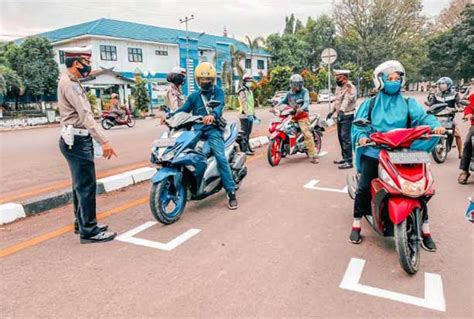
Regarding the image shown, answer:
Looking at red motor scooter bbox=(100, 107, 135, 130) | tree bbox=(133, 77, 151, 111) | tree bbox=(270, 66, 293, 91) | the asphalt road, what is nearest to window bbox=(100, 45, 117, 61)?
tree bbox=(133, 77, 151, 111)

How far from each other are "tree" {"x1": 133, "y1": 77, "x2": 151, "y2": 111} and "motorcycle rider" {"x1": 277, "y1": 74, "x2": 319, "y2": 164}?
1957 cm

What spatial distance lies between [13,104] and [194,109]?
26.6 m

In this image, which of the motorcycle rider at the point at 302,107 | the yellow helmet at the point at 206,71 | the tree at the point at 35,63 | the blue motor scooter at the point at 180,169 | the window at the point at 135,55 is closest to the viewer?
the blue motor scooter at the point at 180,169

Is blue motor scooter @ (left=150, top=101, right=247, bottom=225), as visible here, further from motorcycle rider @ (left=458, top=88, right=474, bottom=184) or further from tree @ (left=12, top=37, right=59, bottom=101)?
Answer: tree @ (left=12, top=37, right=59, bottom=101)

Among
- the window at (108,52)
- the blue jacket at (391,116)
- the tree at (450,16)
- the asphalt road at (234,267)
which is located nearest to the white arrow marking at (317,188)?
the asphalt road at (234,267)

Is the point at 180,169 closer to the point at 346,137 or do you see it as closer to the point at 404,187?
the point at 404,187

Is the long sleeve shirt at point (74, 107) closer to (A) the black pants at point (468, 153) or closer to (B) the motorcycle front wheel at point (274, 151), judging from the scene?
(B) the motorcycle front wheel at point (274, 151)

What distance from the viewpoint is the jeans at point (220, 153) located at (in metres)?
4.96

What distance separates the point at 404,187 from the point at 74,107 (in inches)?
122

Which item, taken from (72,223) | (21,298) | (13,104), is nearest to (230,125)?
(72,223)

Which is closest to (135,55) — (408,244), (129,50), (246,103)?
(129,50)

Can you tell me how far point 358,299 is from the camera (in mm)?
2832

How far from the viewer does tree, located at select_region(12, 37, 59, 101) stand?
83.4 feet

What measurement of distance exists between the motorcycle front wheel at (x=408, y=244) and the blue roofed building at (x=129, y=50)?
85.4ft
